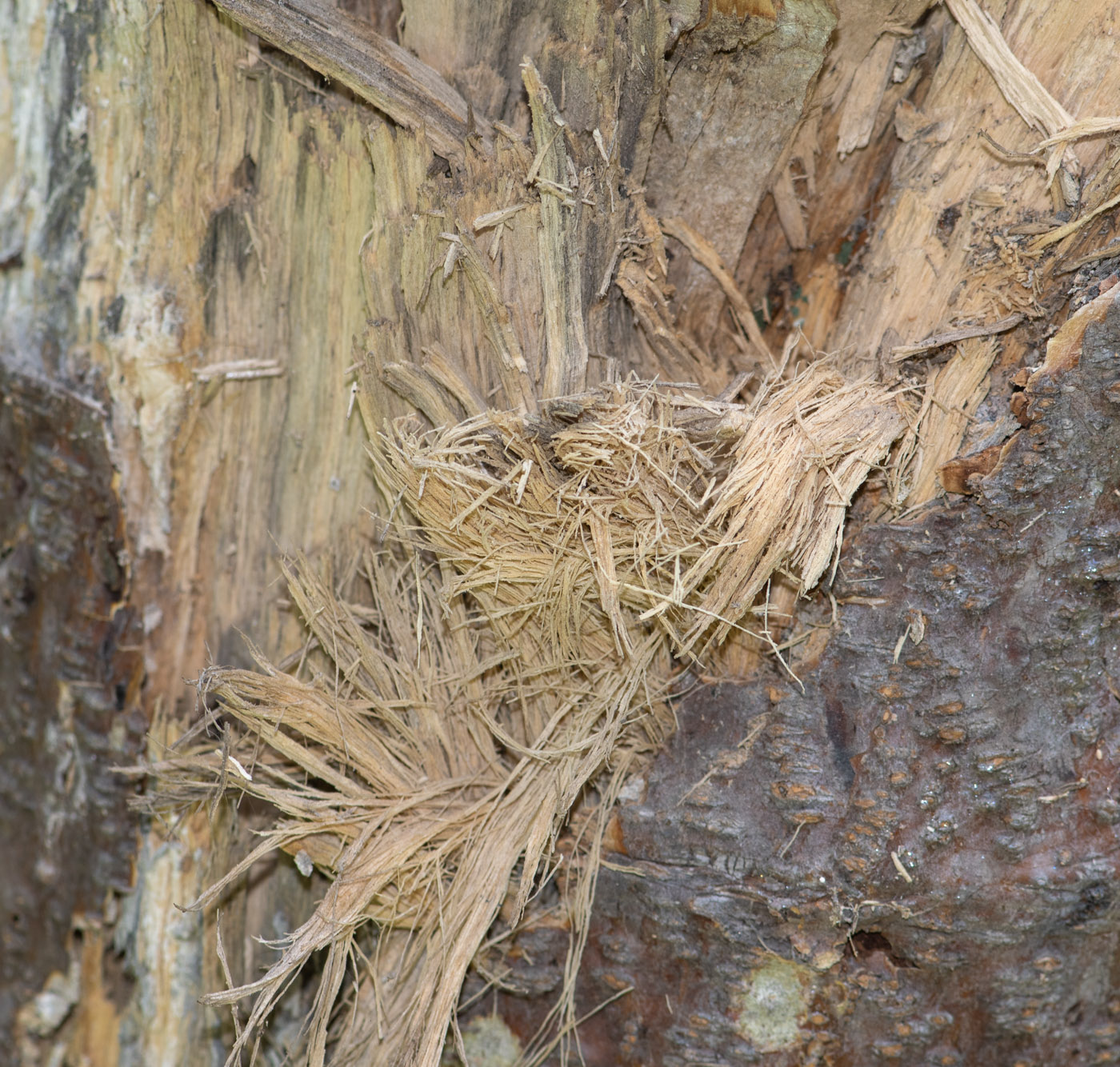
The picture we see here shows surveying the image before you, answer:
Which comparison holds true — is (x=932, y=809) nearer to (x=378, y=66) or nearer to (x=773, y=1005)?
(x=773, y=1005)

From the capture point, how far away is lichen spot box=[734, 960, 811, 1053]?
1.01 metres

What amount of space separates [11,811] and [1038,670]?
4.79 feet

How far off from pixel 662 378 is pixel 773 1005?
0.74 meters

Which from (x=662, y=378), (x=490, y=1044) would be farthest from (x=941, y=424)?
(x=490, y=1044)

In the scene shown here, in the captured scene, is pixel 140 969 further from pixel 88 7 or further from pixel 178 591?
pixel 88 7

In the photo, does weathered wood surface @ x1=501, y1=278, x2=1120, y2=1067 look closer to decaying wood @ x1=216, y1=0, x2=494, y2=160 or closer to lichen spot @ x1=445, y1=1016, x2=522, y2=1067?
lichen spot @ x1=445, y1=1016, x2=522, y2=1067

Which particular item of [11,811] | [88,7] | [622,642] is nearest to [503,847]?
[622,642]

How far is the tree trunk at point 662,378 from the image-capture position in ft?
3.19

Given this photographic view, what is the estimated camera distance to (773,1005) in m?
1.02

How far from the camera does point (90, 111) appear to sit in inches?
46.2

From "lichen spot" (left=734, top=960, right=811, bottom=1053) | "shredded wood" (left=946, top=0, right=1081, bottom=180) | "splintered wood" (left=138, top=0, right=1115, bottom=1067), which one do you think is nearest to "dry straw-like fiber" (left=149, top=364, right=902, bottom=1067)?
"splintered wood" (left=138, top=0, right=1115, bottom=1067)

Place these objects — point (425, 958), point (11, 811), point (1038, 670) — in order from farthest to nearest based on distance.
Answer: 1. point (11, 811)
2. point (425, 958)
3. point (1038, 670)

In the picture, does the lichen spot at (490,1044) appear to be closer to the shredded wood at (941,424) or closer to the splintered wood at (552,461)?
the splintered wood at (552,461)

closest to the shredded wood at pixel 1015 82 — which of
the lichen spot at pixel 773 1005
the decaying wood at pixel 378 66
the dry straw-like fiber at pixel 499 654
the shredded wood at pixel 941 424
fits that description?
the shredded wood at pixel 941 424
